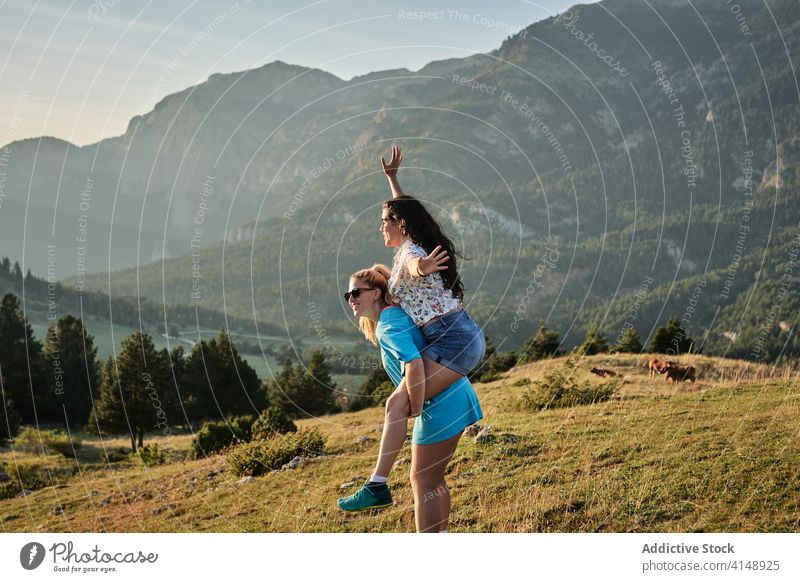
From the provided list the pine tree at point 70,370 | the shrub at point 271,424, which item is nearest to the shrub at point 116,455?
the shrub at point 271,424

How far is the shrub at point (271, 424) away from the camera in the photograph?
1750 centimetres

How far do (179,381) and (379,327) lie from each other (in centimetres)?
4391

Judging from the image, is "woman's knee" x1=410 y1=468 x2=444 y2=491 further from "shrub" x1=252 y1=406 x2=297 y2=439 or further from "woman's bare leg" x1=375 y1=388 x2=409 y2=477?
"shrub" x1=252 y1=406 x2=297 y2=439

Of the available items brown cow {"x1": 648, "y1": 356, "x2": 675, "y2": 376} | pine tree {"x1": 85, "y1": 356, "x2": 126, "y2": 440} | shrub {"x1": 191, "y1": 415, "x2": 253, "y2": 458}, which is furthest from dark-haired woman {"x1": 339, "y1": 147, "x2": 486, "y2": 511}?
pine tree {"x1": 85, "y1": 356, "x2": 126, "y2": 440}

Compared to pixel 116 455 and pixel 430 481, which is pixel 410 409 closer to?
pixel 430 481

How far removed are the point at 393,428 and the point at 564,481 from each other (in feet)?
12.5

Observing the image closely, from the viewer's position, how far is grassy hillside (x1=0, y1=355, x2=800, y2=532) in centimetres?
845

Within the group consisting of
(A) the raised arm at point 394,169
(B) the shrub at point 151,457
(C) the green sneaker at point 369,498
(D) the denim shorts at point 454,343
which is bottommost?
(B) the shrub at point 151,457

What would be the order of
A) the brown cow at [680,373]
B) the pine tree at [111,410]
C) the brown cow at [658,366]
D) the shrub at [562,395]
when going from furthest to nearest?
the pine tree at [111,410] < the brown cow at [658,366] < the brown cow at [680,373] < the shrub at [562,395]

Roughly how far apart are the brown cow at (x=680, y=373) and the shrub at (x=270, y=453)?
739 cm

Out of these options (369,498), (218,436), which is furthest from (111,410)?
(369,498)

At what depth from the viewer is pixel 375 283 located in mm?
6547

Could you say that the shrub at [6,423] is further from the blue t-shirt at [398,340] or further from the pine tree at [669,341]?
the blue t-shirt at [398,340]
